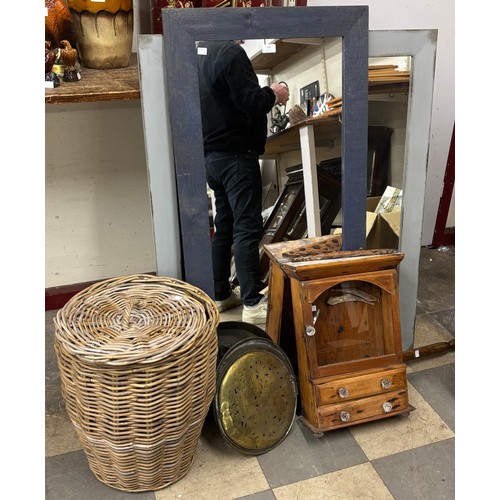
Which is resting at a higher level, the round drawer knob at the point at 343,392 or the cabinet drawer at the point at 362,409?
the round drawer knob at the point at 343,392

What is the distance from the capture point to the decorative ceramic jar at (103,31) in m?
1.85

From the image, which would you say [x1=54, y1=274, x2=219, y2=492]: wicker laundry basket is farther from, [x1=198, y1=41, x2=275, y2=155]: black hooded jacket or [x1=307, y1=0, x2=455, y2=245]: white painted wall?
[x1=307, y1=0, x2=455, y2=245]: white painted wall

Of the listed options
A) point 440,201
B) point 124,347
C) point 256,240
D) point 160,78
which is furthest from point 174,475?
point 440,201

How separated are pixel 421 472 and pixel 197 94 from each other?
1315mm

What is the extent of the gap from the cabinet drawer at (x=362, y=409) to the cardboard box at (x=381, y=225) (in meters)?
0.54

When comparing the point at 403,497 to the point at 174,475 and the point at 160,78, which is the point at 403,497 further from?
the point at 160,78

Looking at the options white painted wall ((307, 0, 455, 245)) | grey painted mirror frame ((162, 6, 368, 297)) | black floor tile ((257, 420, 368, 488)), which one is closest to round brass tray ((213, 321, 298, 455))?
black floor tile ((257, 420, 368, 488))

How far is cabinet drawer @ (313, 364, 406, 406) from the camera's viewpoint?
175 centimetres

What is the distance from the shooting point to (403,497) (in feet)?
5.23

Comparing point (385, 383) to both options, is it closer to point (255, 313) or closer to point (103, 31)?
point (255, 313)

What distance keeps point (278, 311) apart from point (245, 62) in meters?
0.82

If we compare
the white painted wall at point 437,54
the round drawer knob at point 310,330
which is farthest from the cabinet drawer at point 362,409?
the white painted wall at point 437,54

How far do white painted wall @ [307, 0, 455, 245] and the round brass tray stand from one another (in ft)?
4.99

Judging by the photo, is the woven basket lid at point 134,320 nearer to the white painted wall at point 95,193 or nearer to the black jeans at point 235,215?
the black jeans at point 235,215
